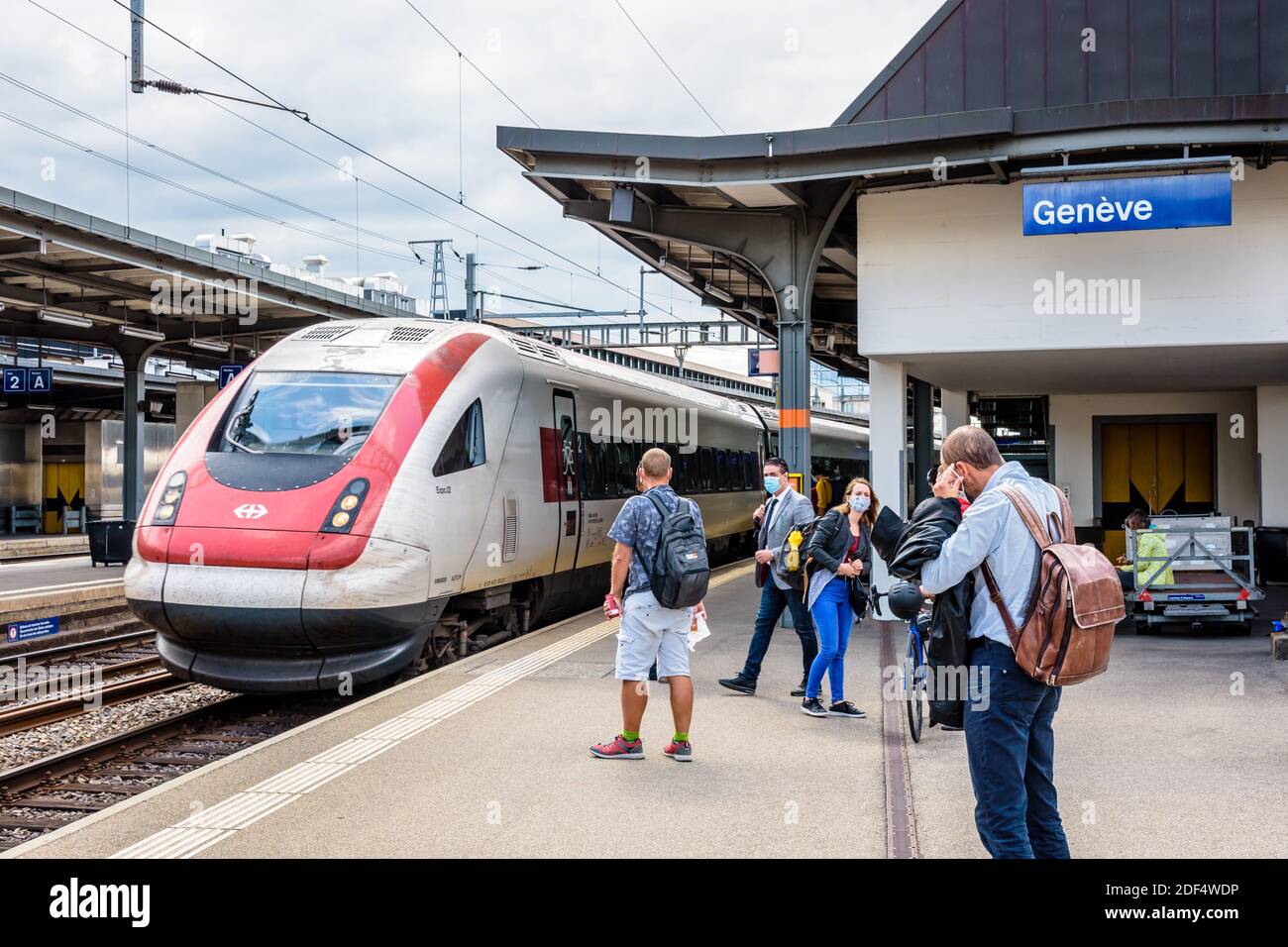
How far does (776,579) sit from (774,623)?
1.00 ft

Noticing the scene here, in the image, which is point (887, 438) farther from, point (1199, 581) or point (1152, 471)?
point (1152, 471)

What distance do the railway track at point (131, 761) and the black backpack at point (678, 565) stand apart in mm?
3382

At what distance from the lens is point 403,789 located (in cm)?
598

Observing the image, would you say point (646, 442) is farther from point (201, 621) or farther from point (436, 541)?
point (201, 621)

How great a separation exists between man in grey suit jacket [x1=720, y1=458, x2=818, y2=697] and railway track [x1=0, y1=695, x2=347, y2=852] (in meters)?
3.50

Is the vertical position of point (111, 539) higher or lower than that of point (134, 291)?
lower

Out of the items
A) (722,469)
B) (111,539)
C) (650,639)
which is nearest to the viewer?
(650,639)

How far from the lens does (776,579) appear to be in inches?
324

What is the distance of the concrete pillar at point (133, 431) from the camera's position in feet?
85.7

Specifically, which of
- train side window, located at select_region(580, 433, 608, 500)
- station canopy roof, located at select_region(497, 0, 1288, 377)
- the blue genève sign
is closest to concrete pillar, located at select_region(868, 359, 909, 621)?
station canopy roof, located at select_region(497, 0, 1288, 377)

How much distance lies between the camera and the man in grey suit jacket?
319 inches

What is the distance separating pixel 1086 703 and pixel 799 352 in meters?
5.39

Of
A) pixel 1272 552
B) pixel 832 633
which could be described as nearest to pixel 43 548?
pixel 832 633

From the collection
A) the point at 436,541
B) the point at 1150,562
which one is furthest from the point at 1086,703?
the point at 436,541
